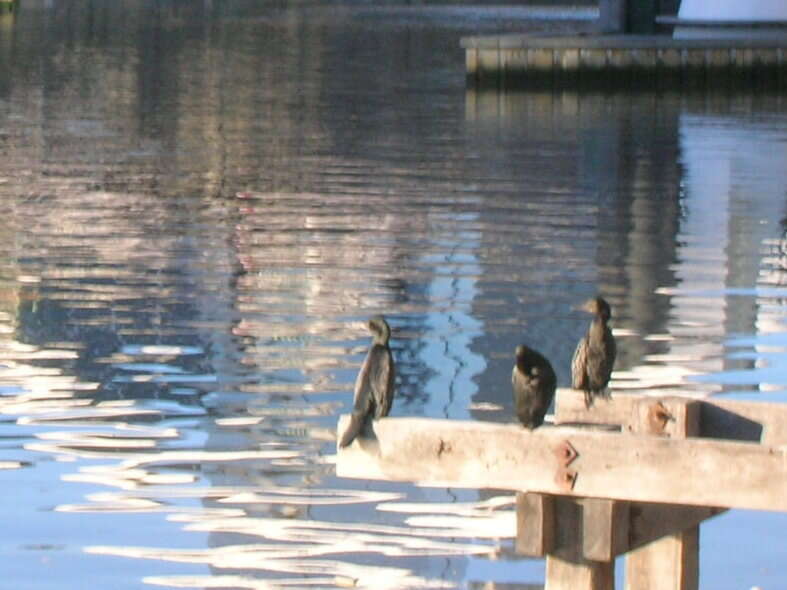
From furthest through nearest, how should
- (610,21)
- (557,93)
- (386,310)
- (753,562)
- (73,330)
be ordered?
1. (610,21)
2. (557,93)
3. (386,310)
4. (73,330)
5. (753,562)

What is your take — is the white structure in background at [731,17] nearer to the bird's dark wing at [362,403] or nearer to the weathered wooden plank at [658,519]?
the weathered wooden plank at [658,519]

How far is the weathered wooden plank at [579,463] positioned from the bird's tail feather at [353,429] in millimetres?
21

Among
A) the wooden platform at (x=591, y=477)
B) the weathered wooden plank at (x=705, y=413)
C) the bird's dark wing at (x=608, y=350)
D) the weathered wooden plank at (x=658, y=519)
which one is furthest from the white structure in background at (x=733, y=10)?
the weathered wooden plank at (x=658, y=519)

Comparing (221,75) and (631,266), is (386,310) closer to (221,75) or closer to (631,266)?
(631,266)

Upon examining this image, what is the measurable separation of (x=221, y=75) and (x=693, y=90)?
9.80 m

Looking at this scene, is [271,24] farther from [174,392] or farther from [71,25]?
[174,392]

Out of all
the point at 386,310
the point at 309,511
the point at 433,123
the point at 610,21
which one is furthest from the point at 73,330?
the point at 610,21

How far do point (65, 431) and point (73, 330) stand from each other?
2.38 metres

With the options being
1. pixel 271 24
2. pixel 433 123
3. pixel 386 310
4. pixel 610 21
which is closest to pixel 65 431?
pixel 386 310

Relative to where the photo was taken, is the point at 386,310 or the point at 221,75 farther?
the point at 221,75

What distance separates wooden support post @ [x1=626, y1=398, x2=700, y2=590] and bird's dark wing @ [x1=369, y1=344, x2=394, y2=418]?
74cm

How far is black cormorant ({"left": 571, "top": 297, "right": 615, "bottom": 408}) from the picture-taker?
5281mm

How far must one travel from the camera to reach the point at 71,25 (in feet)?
208

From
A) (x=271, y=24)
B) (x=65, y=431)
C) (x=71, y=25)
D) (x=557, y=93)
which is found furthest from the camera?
(x=271, y=24)
